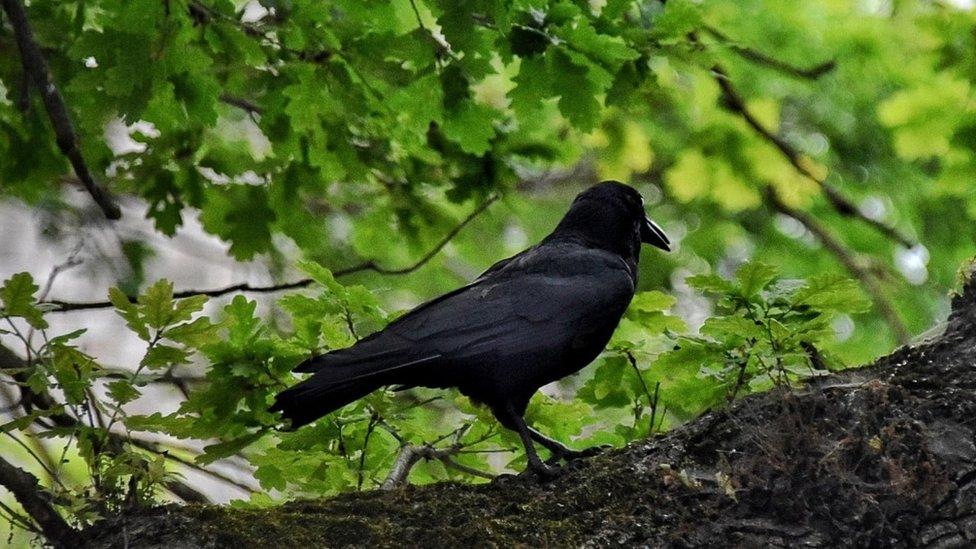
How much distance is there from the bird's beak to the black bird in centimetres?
80

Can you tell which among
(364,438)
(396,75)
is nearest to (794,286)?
(364,438)

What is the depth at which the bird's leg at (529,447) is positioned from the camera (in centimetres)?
353

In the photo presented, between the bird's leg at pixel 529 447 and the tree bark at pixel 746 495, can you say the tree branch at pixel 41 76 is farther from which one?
the tree bark at pixel 746 495

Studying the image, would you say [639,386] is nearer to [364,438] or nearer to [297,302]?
[364,438]

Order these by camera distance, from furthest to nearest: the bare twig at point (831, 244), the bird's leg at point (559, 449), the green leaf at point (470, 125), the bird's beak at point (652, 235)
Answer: the bare twig at point (831, 244) < the bird's beak at point (652, 235) < the green leaf at point (470, 125) < the bird's leg at point (559, 449)

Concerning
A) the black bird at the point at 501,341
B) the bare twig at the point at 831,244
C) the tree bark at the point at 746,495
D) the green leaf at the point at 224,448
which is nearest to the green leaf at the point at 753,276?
the tree bark at the point at 746,495

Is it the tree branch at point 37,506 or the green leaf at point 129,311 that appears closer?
the tree branch at point 37,506

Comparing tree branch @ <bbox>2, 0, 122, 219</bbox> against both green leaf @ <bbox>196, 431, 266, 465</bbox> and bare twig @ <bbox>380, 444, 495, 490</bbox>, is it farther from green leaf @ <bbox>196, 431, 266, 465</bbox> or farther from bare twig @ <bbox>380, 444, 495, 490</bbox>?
bare twig @ <bbox>380, 444, 495, 490</bbox>

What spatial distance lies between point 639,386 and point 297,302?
1290 mm

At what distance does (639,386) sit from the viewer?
4277 millimetres

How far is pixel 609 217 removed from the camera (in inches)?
218

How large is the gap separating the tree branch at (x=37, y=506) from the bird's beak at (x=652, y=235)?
3.47 meters

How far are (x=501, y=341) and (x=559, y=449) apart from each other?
0.48m

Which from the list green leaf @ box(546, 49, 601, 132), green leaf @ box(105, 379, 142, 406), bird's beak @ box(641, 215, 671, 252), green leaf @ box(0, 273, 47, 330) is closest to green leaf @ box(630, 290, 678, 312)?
green leaf @ box(546, 49, 601, 132)
